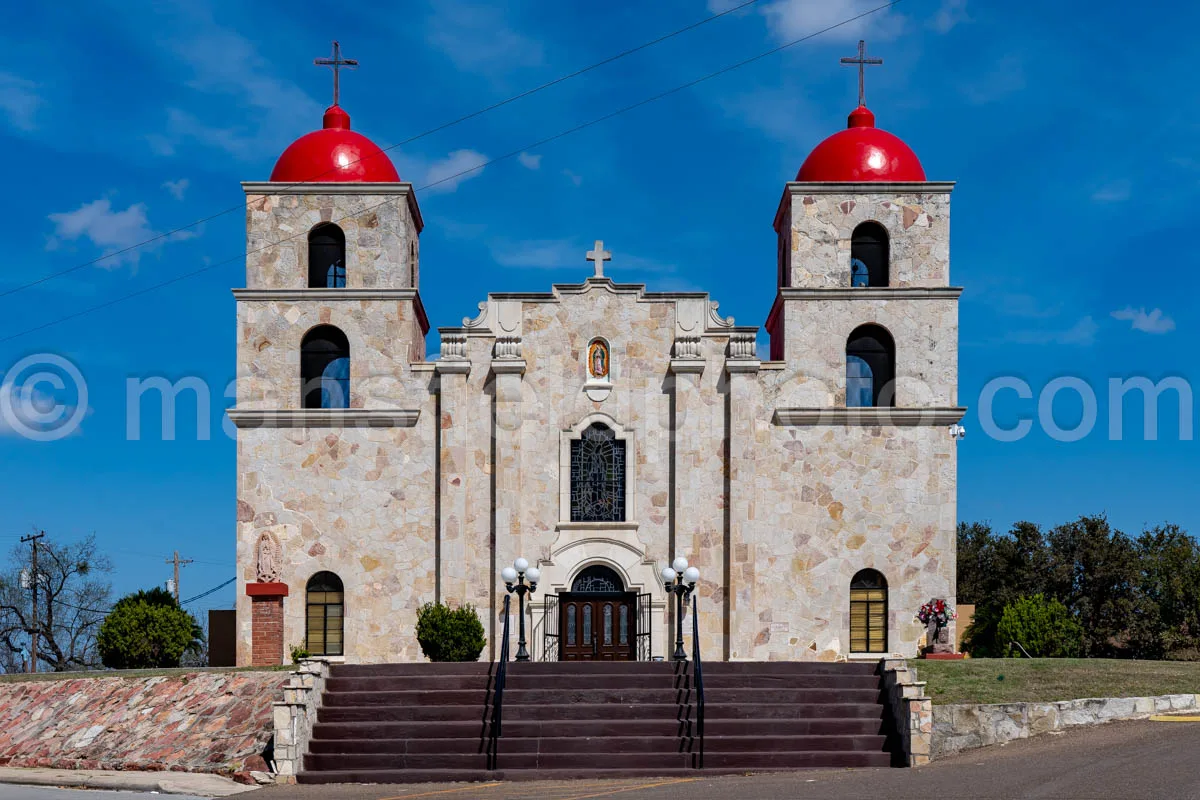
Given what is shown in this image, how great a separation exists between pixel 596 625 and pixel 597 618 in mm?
169

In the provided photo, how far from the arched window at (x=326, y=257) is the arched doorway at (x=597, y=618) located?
31.8ft

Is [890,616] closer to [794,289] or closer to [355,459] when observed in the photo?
[794,289]

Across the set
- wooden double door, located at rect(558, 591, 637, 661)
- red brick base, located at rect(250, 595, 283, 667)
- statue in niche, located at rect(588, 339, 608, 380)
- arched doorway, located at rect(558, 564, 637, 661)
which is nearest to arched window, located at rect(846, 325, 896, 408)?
statue in niche, located at rect(588, 339, 608, 380)

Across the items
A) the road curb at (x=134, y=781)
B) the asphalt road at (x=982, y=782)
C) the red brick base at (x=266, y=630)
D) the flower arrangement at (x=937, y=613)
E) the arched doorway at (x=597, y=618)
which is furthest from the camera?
the arched doorway at (x=597, y=618)

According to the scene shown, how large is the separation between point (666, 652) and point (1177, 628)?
18.3 metres

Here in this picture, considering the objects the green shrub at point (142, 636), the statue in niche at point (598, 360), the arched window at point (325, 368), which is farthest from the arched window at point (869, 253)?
the green shrub at point (142, 636)

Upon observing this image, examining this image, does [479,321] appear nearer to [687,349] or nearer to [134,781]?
[687,349]

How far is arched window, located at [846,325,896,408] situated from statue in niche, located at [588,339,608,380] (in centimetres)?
593

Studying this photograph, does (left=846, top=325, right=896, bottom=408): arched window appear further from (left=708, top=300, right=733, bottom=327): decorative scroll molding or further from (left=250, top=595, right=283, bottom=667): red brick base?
(left=250, top=595, right=283, bottom=667): red brick base

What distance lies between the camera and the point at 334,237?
3484cm

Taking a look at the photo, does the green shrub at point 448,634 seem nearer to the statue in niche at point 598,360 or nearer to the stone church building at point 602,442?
the stone church building at point 602,442

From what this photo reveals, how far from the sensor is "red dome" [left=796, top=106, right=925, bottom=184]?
34562 millimetres

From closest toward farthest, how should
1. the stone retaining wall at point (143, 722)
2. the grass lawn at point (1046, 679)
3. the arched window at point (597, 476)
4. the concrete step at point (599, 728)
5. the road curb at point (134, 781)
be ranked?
1. the road curb at point (134, 781)
2. the concrete step at point (599, 728)
3. the stone retaining wall at point (143, 722)
4. the grass lawn at point (1046, 679)
5. the arched window at point (597, 476)

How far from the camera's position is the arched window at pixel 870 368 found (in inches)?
1330
